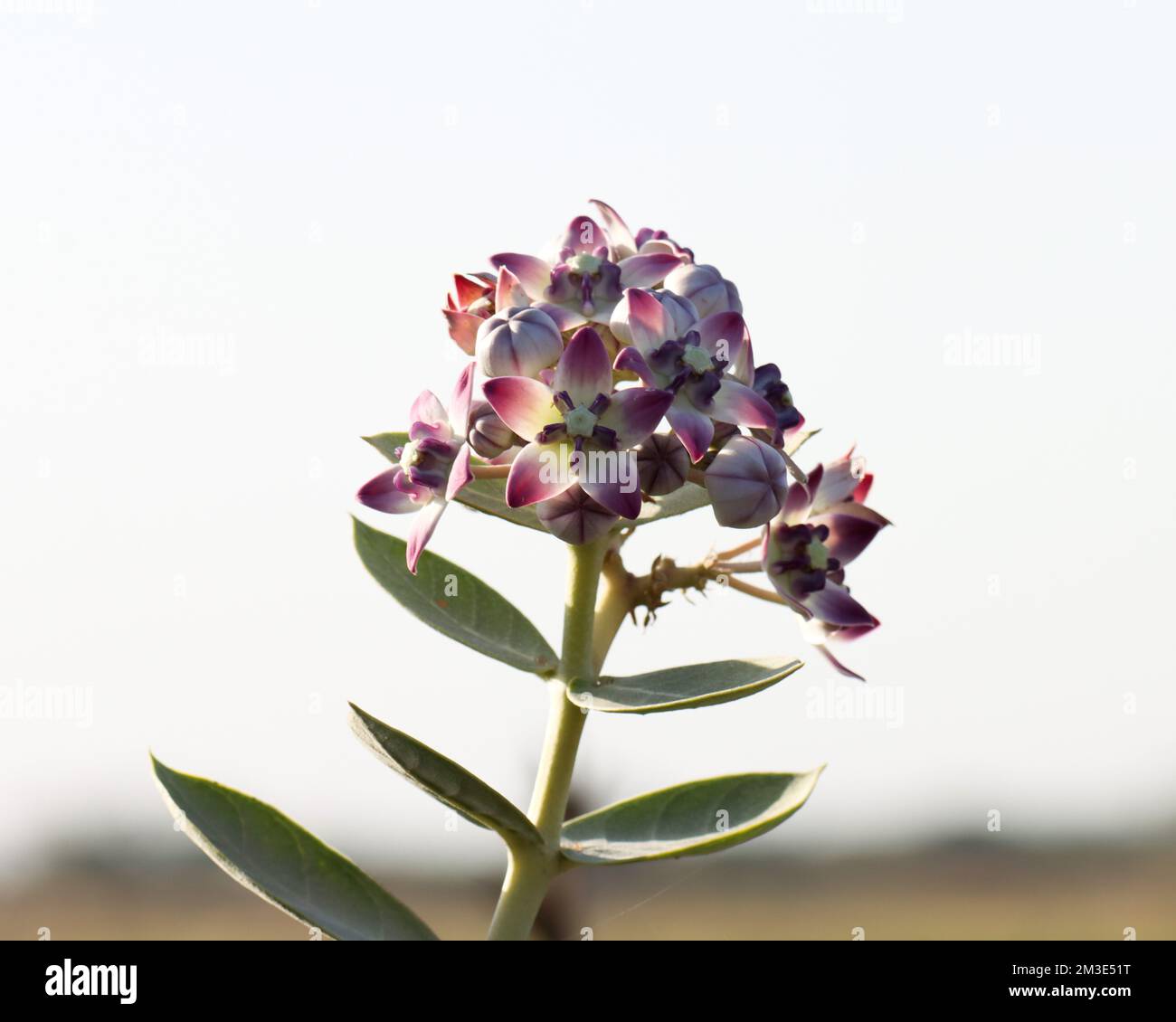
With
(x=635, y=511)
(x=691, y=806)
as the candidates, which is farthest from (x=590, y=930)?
(x=635, y=511)

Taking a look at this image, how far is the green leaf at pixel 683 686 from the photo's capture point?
1.55 m

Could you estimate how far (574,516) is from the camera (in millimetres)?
1580

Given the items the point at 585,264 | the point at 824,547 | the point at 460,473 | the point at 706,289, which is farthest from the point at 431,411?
the point at 824,547

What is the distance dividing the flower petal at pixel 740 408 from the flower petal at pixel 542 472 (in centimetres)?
21

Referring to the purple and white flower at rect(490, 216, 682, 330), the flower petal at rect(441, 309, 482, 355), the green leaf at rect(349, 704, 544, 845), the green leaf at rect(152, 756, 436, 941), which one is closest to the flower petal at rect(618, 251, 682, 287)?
the purple and white flower at rect(490, 216, 682, 330)

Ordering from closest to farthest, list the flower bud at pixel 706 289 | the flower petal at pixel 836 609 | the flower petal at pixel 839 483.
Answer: the flower bud at pixel 706 289, the flower petal at pixel 836 609, the flower petal at pixel 839 483

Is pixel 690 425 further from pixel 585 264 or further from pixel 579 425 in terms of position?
pixel 585 264

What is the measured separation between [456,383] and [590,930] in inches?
44.9

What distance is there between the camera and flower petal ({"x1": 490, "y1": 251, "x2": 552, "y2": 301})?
1741mm

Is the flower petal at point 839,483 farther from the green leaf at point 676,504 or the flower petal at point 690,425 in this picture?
the flower petal at point 690,425

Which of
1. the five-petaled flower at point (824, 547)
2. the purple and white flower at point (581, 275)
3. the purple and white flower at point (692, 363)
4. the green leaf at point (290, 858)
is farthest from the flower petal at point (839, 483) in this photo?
the green leaf at point (290, 858)

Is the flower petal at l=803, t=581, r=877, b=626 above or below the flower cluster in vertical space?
below

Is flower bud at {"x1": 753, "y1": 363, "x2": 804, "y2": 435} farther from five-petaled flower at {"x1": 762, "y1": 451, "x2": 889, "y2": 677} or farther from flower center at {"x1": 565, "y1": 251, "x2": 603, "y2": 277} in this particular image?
flower center at {"x1": 565, "y1": 251, "x2": 603, "y2": 277}
